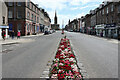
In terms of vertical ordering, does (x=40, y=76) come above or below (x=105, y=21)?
below

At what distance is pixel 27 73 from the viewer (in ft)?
17.3

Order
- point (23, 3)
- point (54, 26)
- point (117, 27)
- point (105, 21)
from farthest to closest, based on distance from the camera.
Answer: point (54, 26) → point (105, 21) → point (23, 3) → point (117, 27)

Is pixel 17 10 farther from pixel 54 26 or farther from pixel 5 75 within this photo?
pixel 54 26

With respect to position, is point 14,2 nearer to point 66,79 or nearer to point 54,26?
point 66,79

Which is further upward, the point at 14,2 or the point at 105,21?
the point at 14,2

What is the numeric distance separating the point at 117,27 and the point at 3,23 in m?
25.8

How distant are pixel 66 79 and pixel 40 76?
1.28m

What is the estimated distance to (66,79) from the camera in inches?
161

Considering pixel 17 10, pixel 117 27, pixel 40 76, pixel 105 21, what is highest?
pixel 17 10

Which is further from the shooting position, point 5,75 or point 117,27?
point 117,27

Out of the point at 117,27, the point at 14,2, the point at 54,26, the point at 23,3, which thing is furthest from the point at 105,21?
the point at 54,26

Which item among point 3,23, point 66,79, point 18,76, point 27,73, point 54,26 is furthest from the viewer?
point 54,26

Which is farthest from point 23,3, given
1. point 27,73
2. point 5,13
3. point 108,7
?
point 27,73

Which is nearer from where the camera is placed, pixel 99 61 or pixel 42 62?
pixel 42 62
